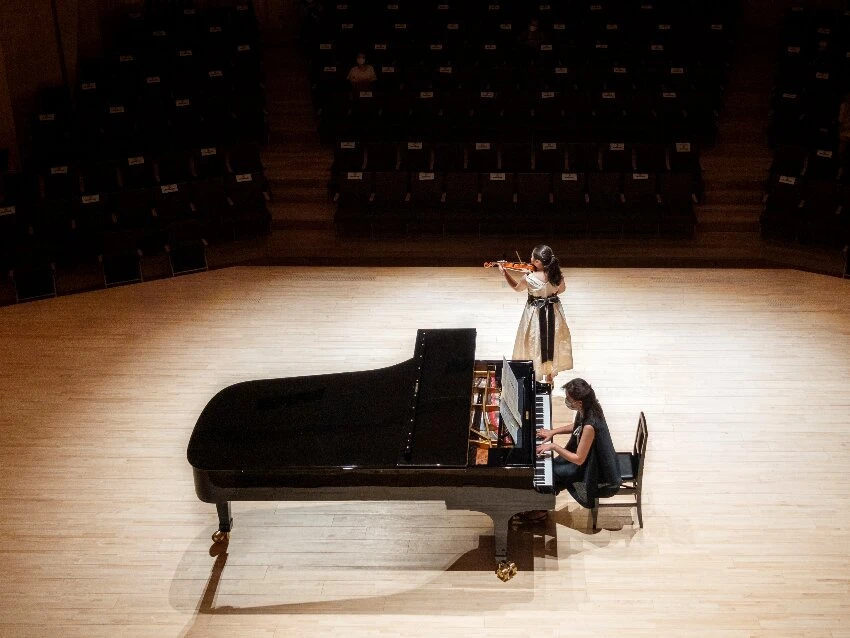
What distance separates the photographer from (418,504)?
4.88 m

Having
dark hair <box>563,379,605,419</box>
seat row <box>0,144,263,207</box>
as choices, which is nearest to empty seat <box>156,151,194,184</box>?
seat row <box>0,144,263,207</box>

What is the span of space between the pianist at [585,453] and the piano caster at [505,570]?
0.45 metres

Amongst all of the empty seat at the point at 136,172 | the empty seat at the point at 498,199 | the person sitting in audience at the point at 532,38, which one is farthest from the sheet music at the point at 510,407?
the person sitting in audience at the point at 532,38

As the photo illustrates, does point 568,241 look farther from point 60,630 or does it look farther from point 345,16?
point 60,630

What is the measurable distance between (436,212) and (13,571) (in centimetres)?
469

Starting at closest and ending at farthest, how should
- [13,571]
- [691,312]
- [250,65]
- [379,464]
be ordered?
[379,464]
[13,571]
[691,312]
[250,65]

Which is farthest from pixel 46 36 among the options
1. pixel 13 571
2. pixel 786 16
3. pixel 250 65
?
pixel 786 16

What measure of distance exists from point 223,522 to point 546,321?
2.25m

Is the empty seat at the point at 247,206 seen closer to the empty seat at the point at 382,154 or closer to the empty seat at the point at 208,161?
the empty seat at the point at 208,161

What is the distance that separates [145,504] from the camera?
4961mm

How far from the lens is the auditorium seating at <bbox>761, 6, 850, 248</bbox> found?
7.61 meters

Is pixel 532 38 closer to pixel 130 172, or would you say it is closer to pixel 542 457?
pixel 130 172

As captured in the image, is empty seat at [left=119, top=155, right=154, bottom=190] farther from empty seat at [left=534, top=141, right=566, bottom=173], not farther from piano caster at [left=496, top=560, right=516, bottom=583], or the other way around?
piano caster at [left=496, top=560, right=516, bottom=583]

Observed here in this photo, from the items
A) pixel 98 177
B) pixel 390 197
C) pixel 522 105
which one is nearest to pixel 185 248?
pixel 98 177
